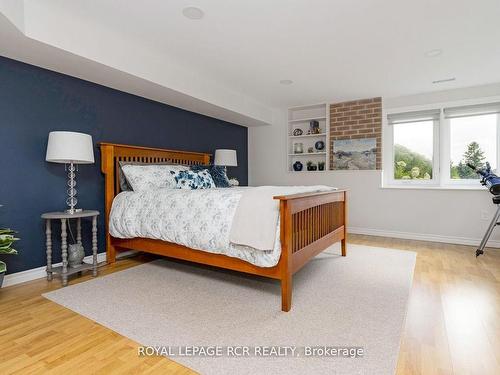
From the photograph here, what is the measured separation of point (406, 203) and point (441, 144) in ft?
3.18

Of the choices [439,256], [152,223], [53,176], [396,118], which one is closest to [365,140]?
[396,118]

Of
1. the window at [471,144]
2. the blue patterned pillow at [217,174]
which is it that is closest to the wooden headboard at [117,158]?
the blue patterned pillow at [217,174]

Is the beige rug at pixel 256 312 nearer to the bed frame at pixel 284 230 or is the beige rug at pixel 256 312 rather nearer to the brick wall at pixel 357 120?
the bed frame at pixel 284 230

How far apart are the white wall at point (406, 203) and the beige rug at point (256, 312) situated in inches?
63.6

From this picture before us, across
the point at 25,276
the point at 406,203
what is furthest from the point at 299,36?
the point at 25,276

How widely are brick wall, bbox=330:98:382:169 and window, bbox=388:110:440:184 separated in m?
0.26

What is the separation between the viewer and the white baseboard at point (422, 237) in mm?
3811

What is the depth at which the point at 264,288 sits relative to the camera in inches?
90.3

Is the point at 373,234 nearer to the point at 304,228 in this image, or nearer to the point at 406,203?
the point at 406,203

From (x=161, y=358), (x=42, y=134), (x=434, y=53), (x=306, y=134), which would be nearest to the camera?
(x=161, y=358)

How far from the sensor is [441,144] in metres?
4.11

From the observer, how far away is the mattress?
6.83 ft

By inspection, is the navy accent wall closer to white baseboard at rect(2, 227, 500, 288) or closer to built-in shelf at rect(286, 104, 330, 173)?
white baseboard at rect(2, 227, 500, 288)

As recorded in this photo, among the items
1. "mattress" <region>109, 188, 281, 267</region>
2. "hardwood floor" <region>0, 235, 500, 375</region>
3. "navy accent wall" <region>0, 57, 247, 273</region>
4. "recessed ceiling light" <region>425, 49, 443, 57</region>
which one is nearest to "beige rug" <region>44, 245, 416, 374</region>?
"hardwood floor" <region>0, 235, 500, 375</region>
